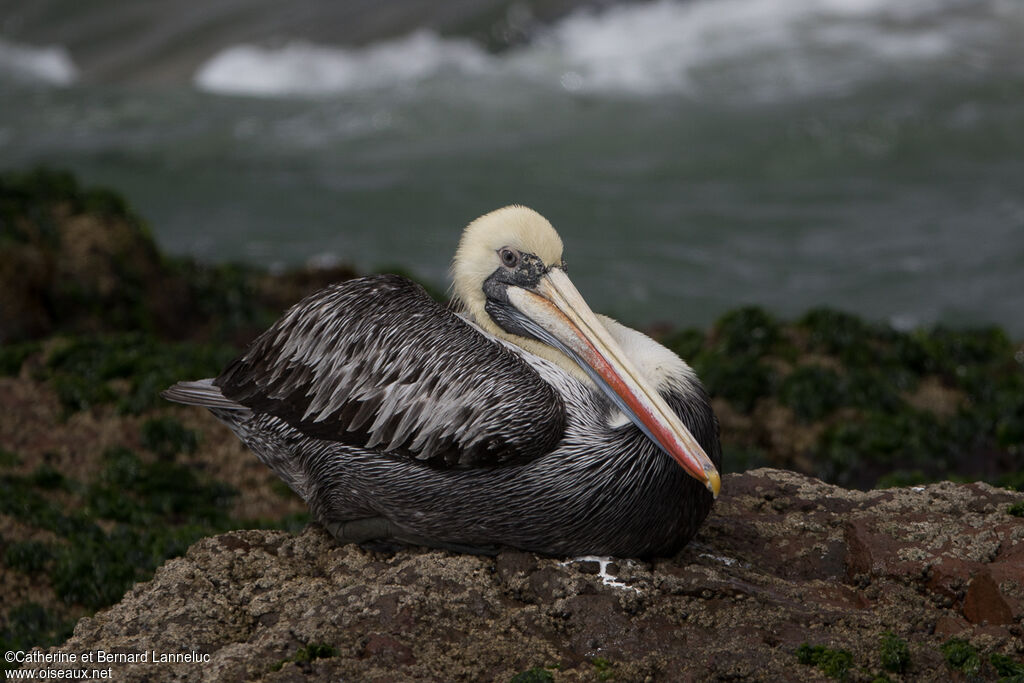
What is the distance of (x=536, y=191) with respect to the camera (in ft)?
51.3

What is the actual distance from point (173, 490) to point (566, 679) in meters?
3.72

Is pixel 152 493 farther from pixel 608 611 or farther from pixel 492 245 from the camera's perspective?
pixel 608 611

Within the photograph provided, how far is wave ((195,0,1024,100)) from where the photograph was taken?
736 inches

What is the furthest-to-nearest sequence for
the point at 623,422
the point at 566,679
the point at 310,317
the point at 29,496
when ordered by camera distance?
the point at 29,496 < the point at 310,317 < the point at 623,422 < the point at 566,679

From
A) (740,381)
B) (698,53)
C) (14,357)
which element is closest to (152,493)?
(14,357)

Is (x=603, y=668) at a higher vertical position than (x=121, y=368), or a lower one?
lower

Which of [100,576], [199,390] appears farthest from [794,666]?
[100,576]

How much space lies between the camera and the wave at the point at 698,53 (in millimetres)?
18688

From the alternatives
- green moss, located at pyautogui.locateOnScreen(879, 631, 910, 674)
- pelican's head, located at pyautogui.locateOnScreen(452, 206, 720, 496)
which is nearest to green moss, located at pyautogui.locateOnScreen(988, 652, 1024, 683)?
green moss, located at pyautogui.locateOnScreen(879, 631, 910, 674)

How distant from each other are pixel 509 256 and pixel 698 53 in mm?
16149

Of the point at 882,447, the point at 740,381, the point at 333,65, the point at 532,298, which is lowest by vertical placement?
the point at 882,447

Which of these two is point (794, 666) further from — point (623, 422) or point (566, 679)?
point (623, 422)

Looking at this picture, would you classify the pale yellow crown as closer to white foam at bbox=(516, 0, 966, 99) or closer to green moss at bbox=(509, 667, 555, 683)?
green moss at bbox=(509, 667, 555, 683)

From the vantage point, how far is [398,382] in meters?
4.59
